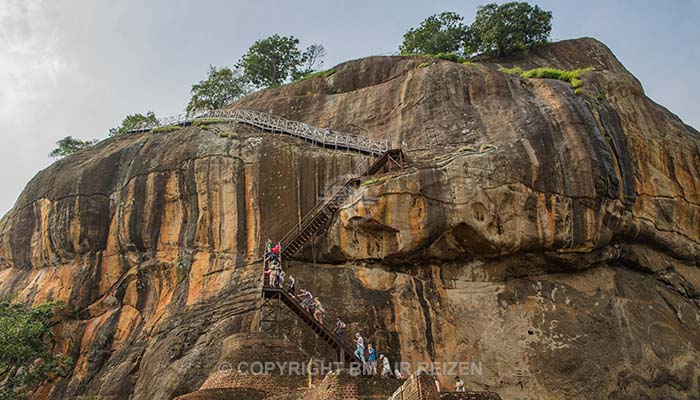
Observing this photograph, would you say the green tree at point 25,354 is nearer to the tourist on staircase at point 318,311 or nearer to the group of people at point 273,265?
the group of people at point 273,265

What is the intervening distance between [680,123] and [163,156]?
74.1ft

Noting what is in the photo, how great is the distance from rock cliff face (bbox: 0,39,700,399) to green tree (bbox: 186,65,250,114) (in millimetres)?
15109

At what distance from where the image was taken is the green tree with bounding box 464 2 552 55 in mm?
33969

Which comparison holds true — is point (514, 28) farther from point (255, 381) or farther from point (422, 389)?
point (422, 389)

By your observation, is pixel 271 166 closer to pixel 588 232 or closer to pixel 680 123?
pixel 588 232

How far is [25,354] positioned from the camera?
65.9ft

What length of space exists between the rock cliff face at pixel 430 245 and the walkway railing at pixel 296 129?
900mm

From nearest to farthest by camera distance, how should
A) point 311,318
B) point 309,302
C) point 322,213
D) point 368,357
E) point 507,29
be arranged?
1. point 311,318
2. point 368,357
3. point 309,302
4. point 322,213
5. point 507,29

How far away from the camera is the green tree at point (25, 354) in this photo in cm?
1969

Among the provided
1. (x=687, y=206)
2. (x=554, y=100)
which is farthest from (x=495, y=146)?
(x=687, y=206)

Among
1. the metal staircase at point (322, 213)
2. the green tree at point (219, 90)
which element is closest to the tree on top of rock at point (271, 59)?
the green tree at point (219, 90)

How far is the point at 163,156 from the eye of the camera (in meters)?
24.8

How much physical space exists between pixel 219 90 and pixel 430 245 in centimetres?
2427

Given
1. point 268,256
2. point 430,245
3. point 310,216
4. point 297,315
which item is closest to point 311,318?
point 297,315
